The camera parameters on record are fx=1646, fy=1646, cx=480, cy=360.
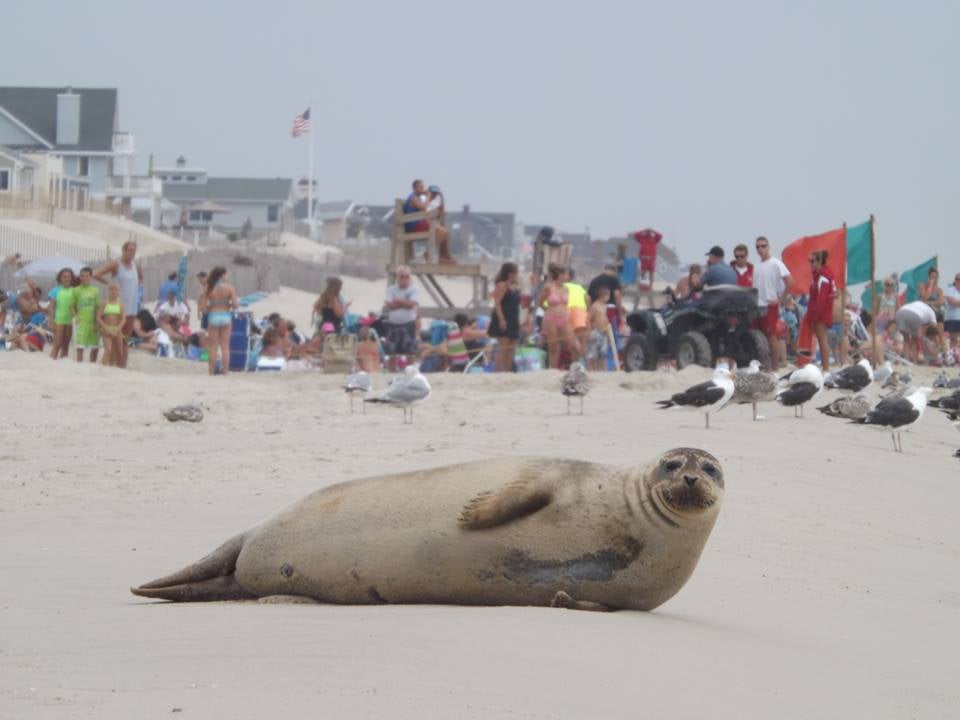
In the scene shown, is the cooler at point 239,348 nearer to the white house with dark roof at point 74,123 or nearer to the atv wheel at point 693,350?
the atv wheel at point 693,350

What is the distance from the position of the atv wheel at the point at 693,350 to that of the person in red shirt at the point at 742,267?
2.76 feet

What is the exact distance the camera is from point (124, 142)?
330 feet

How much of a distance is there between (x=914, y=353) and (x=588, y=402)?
11068 millimetres

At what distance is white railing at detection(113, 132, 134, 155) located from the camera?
98062 millimetres

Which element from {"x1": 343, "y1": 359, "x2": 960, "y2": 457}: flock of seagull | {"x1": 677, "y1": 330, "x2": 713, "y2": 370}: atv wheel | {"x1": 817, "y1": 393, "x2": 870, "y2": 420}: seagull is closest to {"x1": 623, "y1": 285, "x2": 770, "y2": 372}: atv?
{"x1": 677, "y1": 330, "x2": 713, "y2": 370}: atv wheel

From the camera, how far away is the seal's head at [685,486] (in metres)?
5.68

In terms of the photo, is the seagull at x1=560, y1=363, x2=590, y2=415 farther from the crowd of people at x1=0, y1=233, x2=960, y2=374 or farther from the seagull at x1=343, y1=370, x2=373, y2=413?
the crowd of people at x1=0, y1=233, x2=960, y2=374

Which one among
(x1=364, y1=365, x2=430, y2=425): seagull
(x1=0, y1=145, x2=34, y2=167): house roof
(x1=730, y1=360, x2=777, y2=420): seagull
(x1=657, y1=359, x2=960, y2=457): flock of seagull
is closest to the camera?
(x1=657, y1=359, x2=960, y2=457): flock of seagull

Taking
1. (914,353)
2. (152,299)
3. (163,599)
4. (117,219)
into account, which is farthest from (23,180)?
(163,599)

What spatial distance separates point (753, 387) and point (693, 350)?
18.2 ft

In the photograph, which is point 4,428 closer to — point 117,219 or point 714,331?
point 714,331

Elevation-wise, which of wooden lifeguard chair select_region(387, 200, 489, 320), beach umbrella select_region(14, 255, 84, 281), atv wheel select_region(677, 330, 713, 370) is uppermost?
wooden lifeguard chair select_region(387, 200, 489, 320)

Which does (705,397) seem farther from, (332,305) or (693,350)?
(332,305)

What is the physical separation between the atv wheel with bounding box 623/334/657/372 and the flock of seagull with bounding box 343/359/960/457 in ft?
14.2
